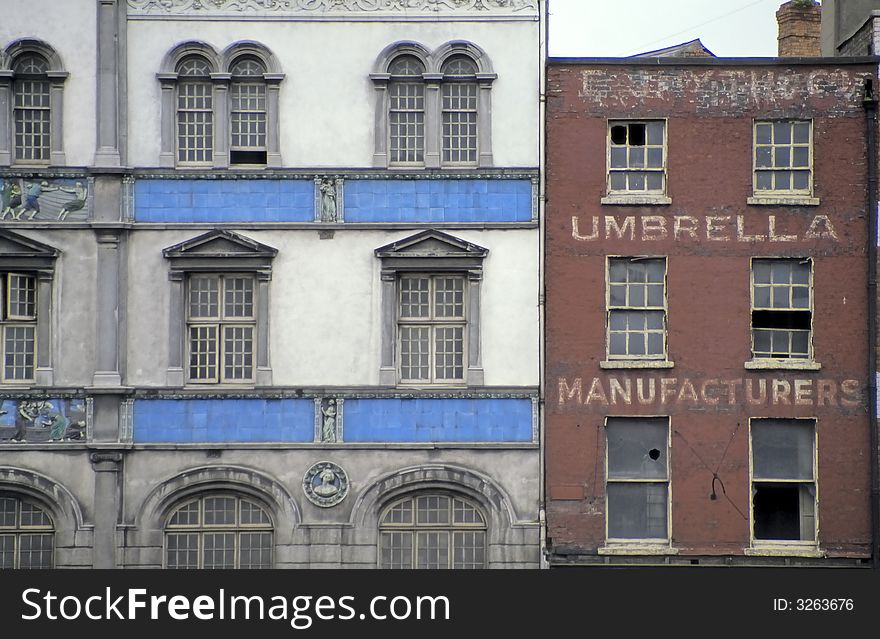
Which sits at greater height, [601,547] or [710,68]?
[710,68]

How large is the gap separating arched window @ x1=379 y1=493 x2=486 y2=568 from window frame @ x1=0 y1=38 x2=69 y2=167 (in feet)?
29.7

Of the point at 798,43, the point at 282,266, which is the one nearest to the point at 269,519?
the point at 282,266

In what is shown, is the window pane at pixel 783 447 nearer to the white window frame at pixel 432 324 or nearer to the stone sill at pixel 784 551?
the stone sill at pixel 784 551

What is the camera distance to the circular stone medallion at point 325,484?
26922 mm

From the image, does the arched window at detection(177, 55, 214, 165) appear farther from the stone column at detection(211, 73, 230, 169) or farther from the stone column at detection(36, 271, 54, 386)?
the stone column at detection(36, 271, 54, 386)

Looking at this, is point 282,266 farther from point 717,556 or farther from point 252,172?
point 717,556

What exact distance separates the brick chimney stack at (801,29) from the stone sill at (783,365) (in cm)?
978

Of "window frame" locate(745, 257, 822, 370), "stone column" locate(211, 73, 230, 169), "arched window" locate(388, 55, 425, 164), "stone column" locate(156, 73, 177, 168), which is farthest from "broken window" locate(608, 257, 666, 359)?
Answer: "stone column" locate(156, 73, 177, 168)

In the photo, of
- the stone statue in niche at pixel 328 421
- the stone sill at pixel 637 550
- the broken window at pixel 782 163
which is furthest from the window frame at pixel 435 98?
Result: the stone sill at pixel 637 550

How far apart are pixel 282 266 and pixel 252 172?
1829 mm

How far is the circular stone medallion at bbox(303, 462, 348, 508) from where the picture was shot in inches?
1060

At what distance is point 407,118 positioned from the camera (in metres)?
27.6

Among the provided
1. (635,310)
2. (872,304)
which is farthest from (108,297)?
(872,304)

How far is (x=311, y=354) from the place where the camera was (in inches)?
1072
